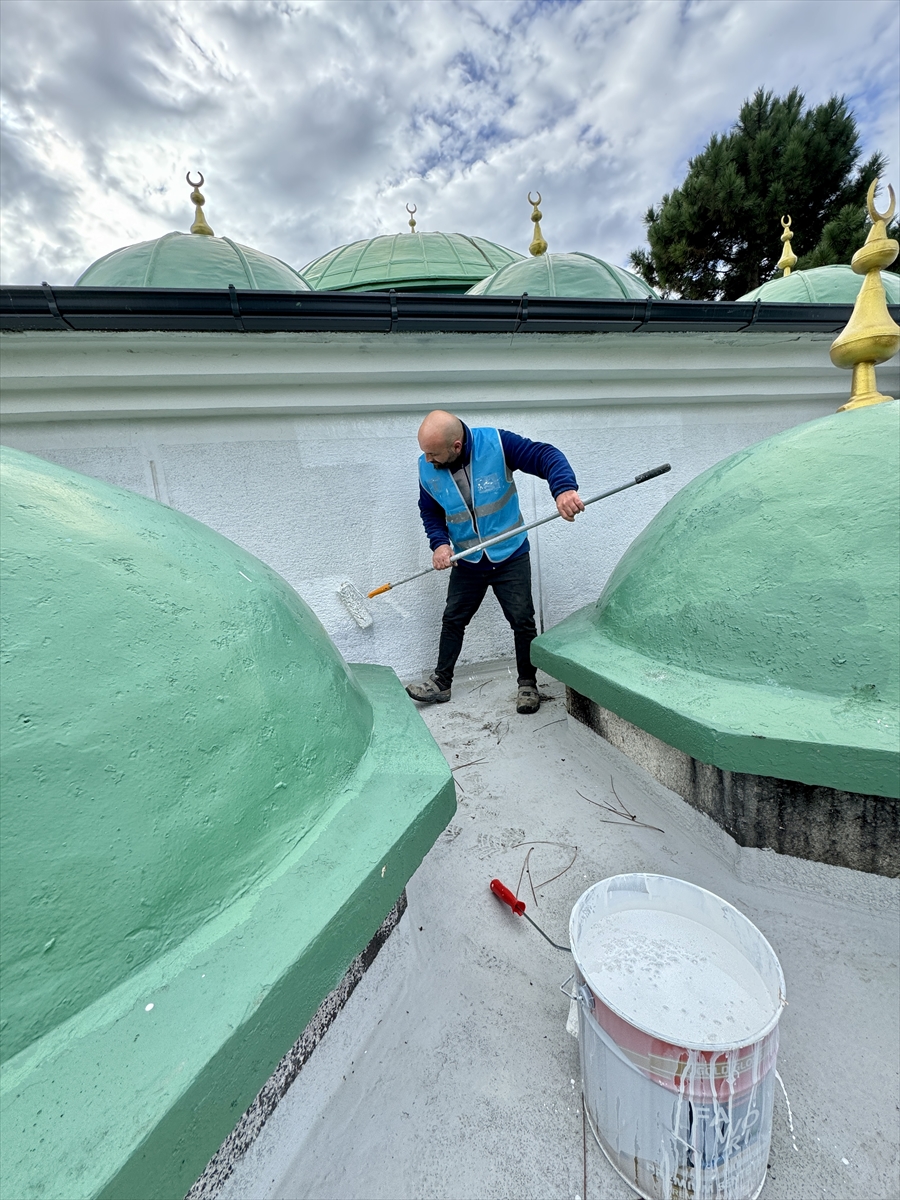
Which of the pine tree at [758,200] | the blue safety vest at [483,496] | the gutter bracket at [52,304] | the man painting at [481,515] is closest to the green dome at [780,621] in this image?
the man painting at [481,515]

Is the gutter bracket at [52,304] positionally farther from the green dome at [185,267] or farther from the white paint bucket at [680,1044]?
the white paint bucket at [680,1044]

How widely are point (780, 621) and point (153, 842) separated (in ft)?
5.54

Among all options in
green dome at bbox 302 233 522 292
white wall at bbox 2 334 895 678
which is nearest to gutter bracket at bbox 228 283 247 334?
white wall at bbox 2 334 895 678

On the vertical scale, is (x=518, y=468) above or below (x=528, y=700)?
above

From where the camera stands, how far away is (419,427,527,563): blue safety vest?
9.74 feet

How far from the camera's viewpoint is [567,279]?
168 inches

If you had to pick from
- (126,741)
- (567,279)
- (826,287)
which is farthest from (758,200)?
(126,741)

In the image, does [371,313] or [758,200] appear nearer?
[371,313]

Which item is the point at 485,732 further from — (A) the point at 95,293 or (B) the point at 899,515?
(A) the point at 95,293

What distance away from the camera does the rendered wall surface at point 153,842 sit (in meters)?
0.69

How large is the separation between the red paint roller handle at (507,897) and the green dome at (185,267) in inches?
165

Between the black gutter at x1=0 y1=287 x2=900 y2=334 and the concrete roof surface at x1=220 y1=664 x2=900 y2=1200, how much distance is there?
8.80 feet

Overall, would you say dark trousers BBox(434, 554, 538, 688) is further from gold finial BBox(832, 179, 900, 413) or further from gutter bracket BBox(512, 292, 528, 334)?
gold finial BBox(832, 179, 900, 413)

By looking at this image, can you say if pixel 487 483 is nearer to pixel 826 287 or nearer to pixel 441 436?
pixel 441 436
